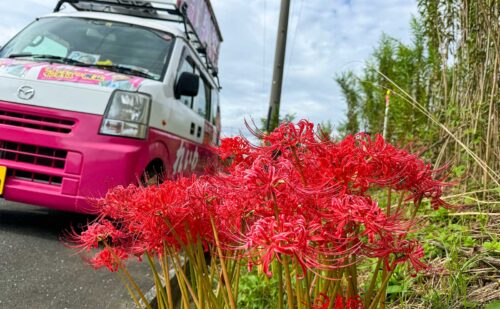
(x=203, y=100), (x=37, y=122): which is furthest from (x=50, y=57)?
(x=203, y=100)

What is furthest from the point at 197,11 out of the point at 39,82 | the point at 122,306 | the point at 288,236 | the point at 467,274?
the point at 288,236

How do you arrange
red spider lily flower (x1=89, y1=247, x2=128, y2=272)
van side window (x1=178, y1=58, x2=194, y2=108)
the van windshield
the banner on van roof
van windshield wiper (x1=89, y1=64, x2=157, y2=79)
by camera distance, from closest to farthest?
red spider lily flower (x1=89, y1=247, x2=128, y2=272) < van windshield wiper (x1=89, y1=64, x2=157, y2=79) < the van windshield < van side window (x1=178, y1=58, x2=194, y2=108) < the banner on van roof

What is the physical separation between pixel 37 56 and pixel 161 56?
118 centimetres

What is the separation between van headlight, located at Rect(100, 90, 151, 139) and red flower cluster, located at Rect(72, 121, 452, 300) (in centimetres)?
227

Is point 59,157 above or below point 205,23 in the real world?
below

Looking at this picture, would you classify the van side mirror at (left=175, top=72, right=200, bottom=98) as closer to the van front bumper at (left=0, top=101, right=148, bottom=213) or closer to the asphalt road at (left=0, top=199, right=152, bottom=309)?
the van front bumper at (left=0, top=101, right=148, bottom=213)

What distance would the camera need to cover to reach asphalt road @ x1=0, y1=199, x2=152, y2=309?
2.39m

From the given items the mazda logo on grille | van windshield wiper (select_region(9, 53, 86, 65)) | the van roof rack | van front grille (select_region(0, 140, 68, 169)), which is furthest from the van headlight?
the van roof rack

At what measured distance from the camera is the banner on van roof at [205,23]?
20.2 feet

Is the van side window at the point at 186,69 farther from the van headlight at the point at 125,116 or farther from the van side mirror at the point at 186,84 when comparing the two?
the van headlight at the point at 125,116

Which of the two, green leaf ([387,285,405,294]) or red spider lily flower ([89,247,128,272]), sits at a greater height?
red spider lily flower ([89,247,128,272])

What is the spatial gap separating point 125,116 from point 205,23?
4473 mm

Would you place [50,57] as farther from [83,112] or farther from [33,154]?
[33,154]

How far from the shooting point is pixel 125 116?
140 inches
